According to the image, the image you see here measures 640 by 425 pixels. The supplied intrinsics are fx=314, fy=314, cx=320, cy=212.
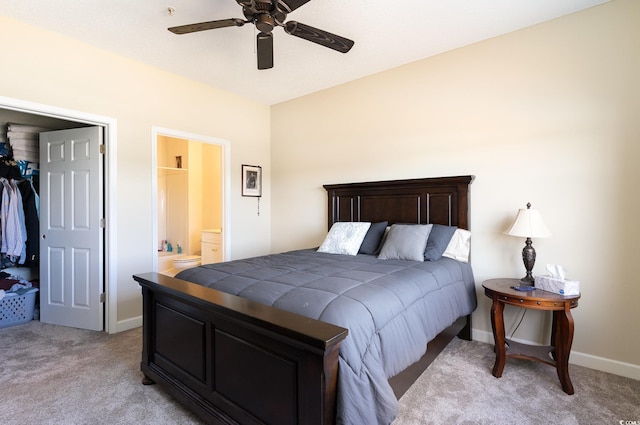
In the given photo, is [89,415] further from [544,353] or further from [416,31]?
[416,31]

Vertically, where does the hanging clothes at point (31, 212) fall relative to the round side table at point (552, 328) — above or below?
above

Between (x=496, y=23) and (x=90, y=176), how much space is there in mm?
4024

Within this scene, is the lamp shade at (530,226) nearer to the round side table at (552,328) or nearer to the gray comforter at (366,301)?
the round side table at (552,328)

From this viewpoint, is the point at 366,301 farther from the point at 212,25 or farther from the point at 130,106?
the point at 130,106

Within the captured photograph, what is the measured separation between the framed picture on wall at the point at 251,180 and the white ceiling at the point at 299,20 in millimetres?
1302

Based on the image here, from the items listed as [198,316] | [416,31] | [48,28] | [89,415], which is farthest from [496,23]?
[89,415]

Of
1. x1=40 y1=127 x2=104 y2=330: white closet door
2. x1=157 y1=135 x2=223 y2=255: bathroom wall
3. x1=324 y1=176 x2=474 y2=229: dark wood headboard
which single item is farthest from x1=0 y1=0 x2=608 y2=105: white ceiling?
x1=157 y1=135 x2=223 y2=255: bathroom wall

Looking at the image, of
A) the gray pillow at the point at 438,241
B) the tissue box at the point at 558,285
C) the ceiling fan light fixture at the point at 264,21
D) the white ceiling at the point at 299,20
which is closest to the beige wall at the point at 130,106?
the white ceiling at the point at 299,20

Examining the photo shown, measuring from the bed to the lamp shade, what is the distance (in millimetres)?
558

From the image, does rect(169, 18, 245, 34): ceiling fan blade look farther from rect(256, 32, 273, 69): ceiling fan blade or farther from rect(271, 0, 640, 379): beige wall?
rect(271, 0, 640, 379): beige wall

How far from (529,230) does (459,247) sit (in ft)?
2.02

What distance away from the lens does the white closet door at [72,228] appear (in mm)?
3166

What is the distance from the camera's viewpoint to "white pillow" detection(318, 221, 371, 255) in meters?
3.10

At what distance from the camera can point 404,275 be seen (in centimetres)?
209
